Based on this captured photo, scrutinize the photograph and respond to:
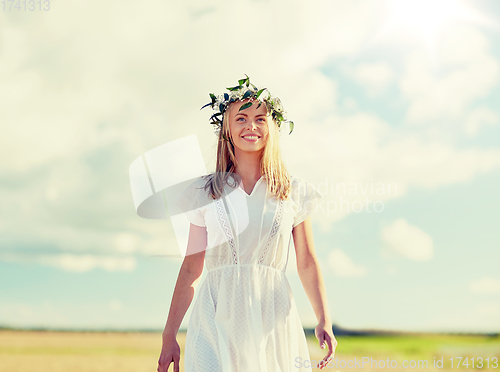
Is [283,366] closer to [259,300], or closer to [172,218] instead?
[259,300]

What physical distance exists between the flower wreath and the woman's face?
1.3 inches

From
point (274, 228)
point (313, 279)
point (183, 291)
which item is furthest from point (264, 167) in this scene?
point (183, 291)

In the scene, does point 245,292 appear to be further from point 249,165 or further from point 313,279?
point 249,165

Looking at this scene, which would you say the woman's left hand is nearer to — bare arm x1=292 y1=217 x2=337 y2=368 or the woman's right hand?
bare arm x1=292 y1=217 x2=337 y2=368

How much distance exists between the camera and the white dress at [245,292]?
2402mm

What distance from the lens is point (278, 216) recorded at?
103 inches

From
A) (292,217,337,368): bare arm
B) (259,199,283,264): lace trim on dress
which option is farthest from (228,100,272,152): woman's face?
(292,217,337,368): bare arm

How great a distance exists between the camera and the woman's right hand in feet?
8.11

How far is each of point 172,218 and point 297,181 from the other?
2.56 feet

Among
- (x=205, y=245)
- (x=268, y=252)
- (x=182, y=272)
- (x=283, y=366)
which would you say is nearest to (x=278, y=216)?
(x=268, y=252)

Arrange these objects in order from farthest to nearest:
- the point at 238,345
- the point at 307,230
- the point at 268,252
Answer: the point at 307,230
the point at 268,252
the point at 238,345

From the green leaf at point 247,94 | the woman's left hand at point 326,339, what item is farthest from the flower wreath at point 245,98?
the woman's left hand at point 326,339

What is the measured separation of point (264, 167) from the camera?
272 cm

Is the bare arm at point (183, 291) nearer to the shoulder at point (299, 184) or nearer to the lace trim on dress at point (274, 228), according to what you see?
the lace trim on dress at point (274, 228)
